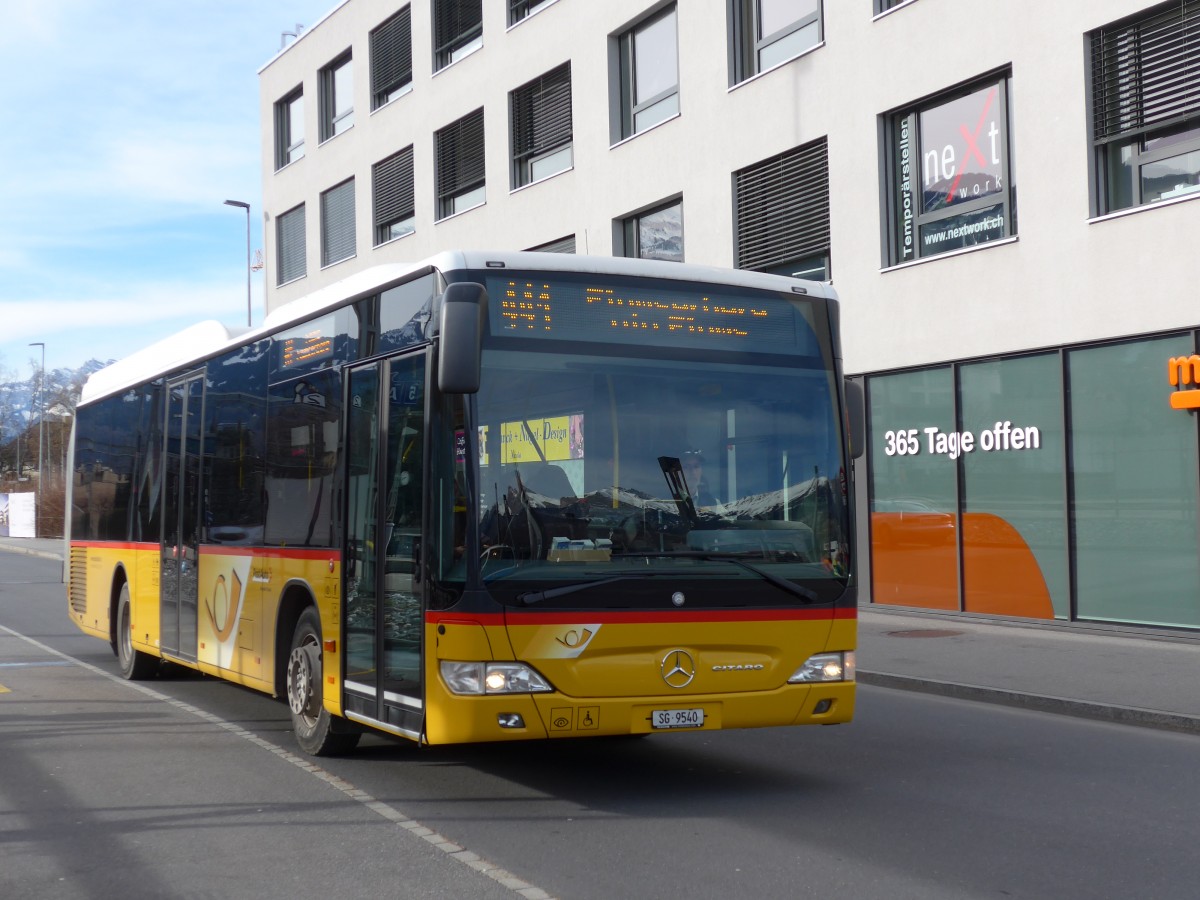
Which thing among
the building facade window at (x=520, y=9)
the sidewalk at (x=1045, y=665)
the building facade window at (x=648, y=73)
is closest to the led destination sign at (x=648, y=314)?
the sidewalk at (x=1045, y=665)

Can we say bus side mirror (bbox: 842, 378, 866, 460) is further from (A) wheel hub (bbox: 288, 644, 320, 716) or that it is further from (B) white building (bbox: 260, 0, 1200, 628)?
(B) white building (bbox: 260, 0, 1200, 628)

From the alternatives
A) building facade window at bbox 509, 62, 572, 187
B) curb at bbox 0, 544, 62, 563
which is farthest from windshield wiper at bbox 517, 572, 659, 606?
curb at bbox 0, 544, 62, 563

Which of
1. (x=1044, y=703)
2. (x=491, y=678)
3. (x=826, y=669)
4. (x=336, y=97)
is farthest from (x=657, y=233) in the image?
(x=491, y=678)

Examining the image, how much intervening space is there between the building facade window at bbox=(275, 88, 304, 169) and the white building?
12.1 meters

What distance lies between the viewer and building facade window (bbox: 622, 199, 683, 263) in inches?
890

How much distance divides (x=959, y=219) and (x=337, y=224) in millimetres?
19965

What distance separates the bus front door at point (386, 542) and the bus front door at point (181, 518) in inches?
140

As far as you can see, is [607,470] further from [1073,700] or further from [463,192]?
[463,192]

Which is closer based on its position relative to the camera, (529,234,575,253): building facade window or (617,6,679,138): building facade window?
(617,6,679,138): building facade window

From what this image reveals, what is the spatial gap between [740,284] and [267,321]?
3941mm

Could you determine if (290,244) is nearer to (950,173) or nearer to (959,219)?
(950,173)

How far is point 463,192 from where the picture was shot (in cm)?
2889

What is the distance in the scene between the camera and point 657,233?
2312 cm

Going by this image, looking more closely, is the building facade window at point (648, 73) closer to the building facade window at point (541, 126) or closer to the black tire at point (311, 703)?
the building facade window at point (541, 126)
